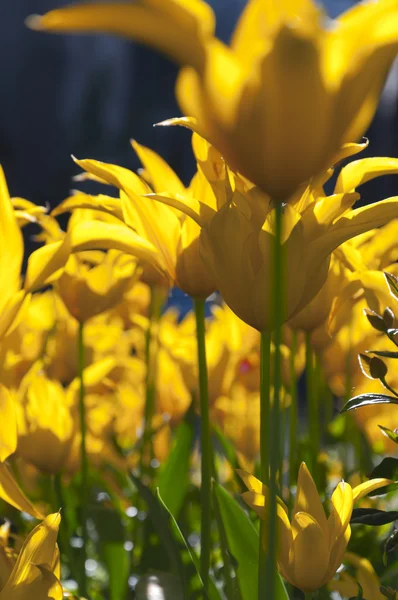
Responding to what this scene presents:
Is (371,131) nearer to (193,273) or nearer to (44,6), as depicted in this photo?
(44,6)

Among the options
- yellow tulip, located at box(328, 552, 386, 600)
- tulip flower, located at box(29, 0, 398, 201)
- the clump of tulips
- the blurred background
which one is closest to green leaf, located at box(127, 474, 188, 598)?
the clump of tulips

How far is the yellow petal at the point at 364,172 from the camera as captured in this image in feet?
1.25

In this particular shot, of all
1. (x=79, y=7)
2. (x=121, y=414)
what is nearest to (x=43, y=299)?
(x=121, y=414)

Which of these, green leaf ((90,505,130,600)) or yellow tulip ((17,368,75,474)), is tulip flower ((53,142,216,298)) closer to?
yellow tulip ((17,368,75,474))

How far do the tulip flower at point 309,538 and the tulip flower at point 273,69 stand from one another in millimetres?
159

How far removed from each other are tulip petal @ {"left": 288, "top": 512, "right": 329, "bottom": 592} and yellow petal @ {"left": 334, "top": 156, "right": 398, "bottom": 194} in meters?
0.15

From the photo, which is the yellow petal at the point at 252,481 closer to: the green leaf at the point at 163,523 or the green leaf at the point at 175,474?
the green leaf at the point at 163,523

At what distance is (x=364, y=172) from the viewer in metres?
0.39

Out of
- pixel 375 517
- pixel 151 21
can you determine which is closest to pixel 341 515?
pixel 375 517

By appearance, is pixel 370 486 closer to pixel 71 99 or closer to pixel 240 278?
pixel 240 278

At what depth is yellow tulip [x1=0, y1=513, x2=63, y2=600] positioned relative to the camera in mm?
319

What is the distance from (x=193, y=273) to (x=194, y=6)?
0.21 meters

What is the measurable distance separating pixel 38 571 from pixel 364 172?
0.23 metres

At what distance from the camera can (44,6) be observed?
11.4 feet
